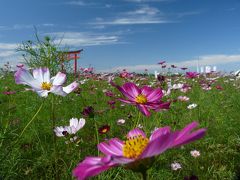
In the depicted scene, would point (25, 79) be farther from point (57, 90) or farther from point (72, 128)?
point (72, 128)

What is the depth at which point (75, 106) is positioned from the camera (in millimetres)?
4516

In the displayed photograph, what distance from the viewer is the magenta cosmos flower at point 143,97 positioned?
109 centimetres

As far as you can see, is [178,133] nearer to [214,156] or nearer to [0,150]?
[0,150]

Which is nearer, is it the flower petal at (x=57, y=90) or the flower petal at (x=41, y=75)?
the flower petal at (x=57, y=90)

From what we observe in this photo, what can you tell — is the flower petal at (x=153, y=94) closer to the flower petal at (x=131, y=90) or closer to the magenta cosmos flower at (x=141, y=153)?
the flower petal at (x=131, y=90)

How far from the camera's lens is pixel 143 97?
1.14m

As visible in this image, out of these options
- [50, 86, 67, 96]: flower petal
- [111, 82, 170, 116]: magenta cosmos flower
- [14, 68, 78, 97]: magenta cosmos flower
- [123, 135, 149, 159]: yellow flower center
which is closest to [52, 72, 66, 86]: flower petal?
[14, 68, 78, 97]: magenta cosmos flower

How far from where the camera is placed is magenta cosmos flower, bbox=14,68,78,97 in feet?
4.67

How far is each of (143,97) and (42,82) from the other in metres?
0.58

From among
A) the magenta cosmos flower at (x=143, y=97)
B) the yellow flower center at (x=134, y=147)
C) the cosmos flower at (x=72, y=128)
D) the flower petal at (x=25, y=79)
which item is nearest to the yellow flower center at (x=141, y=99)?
the magenta cosmos flower at (x=143, y=97)

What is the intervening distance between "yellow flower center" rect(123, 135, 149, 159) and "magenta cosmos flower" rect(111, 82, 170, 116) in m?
0.32

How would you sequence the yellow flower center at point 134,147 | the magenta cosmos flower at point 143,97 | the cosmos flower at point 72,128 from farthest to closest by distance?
the cosmos flower at point 72,128, the magenta cosmos flower at point 143,97, the yellow flower center at point 134,147

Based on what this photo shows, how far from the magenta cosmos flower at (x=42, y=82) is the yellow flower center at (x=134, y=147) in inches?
28.3

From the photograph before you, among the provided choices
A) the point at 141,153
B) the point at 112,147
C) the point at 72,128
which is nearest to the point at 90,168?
the point at 141,153
